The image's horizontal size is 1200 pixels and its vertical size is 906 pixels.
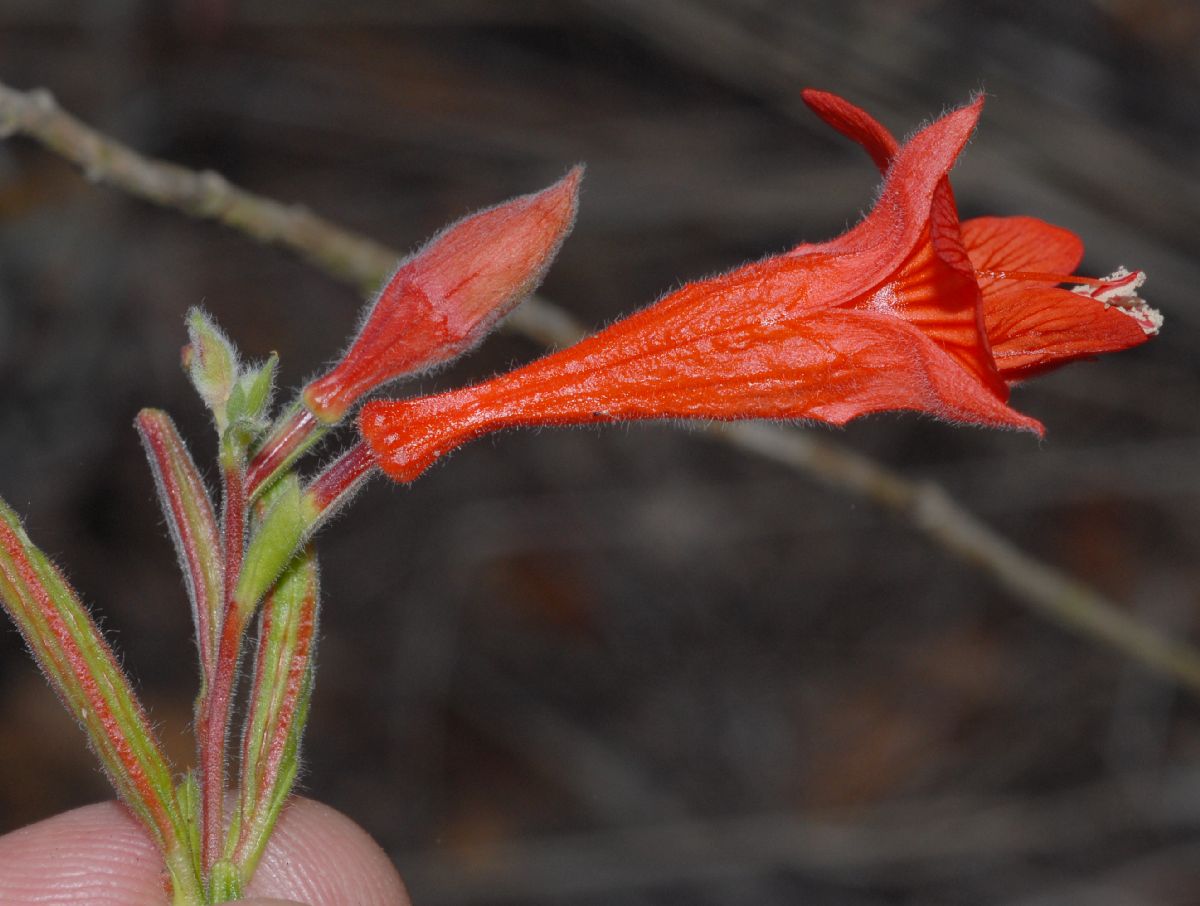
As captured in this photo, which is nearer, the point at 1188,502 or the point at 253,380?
the point at 253,380

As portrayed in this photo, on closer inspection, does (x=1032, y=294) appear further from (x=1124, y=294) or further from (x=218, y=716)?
(x=218, y=716)

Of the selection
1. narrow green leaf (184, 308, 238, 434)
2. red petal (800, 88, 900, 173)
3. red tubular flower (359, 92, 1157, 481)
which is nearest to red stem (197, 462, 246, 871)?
narrow green leaf (184, 308, 238, 434)

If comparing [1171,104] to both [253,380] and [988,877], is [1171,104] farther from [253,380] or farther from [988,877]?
[253,380]

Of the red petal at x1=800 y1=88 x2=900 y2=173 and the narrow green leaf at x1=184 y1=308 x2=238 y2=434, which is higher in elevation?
the red petal at x1=800 y1=88 x2=900 y2=173

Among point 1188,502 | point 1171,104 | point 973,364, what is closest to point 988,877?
point 1188,502

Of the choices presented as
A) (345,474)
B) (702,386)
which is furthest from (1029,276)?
(345,474)

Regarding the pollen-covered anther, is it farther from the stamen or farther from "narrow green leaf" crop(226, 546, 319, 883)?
"narrow green leaf" crop(226, 546, 319, 883)
